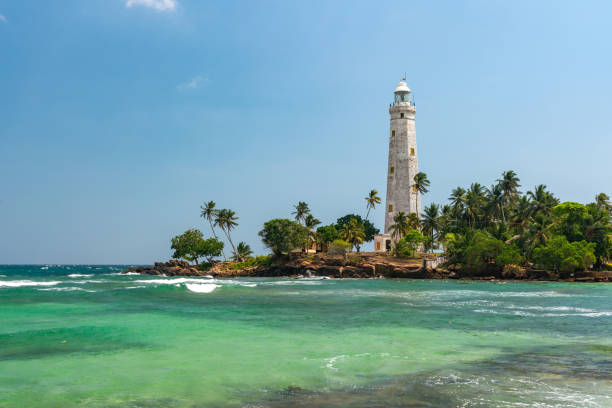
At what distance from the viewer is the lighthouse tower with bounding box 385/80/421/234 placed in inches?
3036

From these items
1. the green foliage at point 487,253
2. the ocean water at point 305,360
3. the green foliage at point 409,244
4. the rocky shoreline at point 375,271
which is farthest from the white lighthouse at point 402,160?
the ocean water at point 305,360

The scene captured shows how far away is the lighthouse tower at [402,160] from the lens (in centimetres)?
7712

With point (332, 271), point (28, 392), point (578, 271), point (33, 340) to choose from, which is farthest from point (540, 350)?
point (332, 271)

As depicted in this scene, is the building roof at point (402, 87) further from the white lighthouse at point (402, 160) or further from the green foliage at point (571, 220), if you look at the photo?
the green foliage at point (571, 220)

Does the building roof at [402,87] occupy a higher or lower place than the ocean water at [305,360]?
higher

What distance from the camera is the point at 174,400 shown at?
7559 mm

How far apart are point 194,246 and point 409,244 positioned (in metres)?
39.5

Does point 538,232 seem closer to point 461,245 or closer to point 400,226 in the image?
point 461,245

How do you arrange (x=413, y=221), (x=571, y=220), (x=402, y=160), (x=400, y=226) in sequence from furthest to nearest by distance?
1. (x=402, y=160)
2. (x=413, y=221)
3. (x=400, y=226)
4. (x=571, y=220)

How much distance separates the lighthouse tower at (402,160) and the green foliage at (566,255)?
2387 centimetres

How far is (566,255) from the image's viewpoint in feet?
A: 180

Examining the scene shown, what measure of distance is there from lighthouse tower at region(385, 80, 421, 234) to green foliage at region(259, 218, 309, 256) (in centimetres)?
1364

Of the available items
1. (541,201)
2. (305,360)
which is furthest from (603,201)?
(305,360)

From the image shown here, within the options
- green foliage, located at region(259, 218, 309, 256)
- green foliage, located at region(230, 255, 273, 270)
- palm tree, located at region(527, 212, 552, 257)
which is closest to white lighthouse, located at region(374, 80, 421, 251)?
green foliage, located at region(259, 218, 309, 256)
